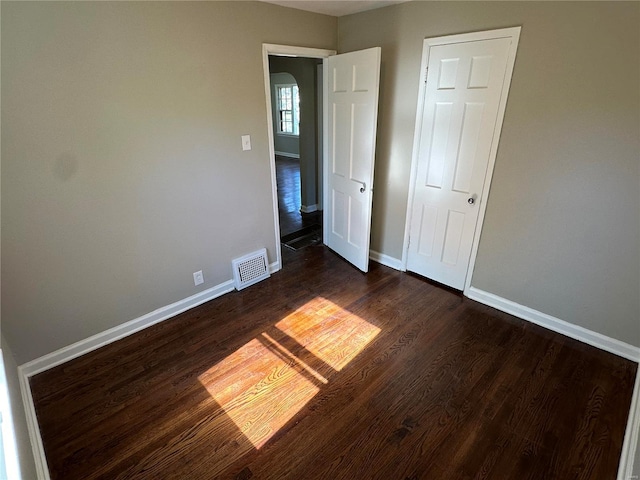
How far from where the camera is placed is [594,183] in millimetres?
2082

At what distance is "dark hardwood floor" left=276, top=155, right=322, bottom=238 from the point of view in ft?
14.8

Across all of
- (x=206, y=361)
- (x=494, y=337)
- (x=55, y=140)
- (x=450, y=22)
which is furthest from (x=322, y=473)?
(x=450, y=22)

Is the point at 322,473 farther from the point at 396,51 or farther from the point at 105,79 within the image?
the point at 396,51

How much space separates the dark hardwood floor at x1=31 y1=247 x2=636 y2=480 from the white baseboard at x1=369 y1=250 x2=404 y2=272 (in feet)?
2.16

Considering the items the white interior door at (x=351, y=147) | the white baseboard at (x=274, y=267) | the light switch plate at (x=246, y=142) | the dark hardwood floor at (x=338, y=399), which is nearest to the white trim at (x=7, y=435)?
the dark hardwood floor at (x=338, y=399)

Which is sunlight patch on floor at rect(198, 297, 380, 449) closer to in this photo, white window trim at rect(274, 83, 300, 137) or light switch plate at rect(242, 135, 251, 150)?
light switch plate at rect(242, 135, 251, 150)

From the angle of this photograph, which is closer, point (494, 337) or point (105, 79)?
point (105, 79)

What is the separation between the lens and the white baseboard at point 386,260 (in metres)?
3.38

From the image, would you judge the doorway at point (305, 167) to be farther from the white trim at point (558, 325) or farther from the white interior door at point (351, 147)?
the white trim at point (558, 325)

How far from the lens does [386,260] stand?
11.4ft

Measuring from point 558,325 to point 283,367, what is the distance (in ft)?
6.75

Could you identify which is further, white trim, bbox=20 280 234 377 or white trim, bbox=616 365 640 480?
white trim, bbox=20 280 234 377

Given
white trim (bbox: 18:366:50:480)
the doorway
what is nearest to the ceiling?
the doorway

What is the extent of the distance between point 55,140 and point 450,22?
270 centimetres
